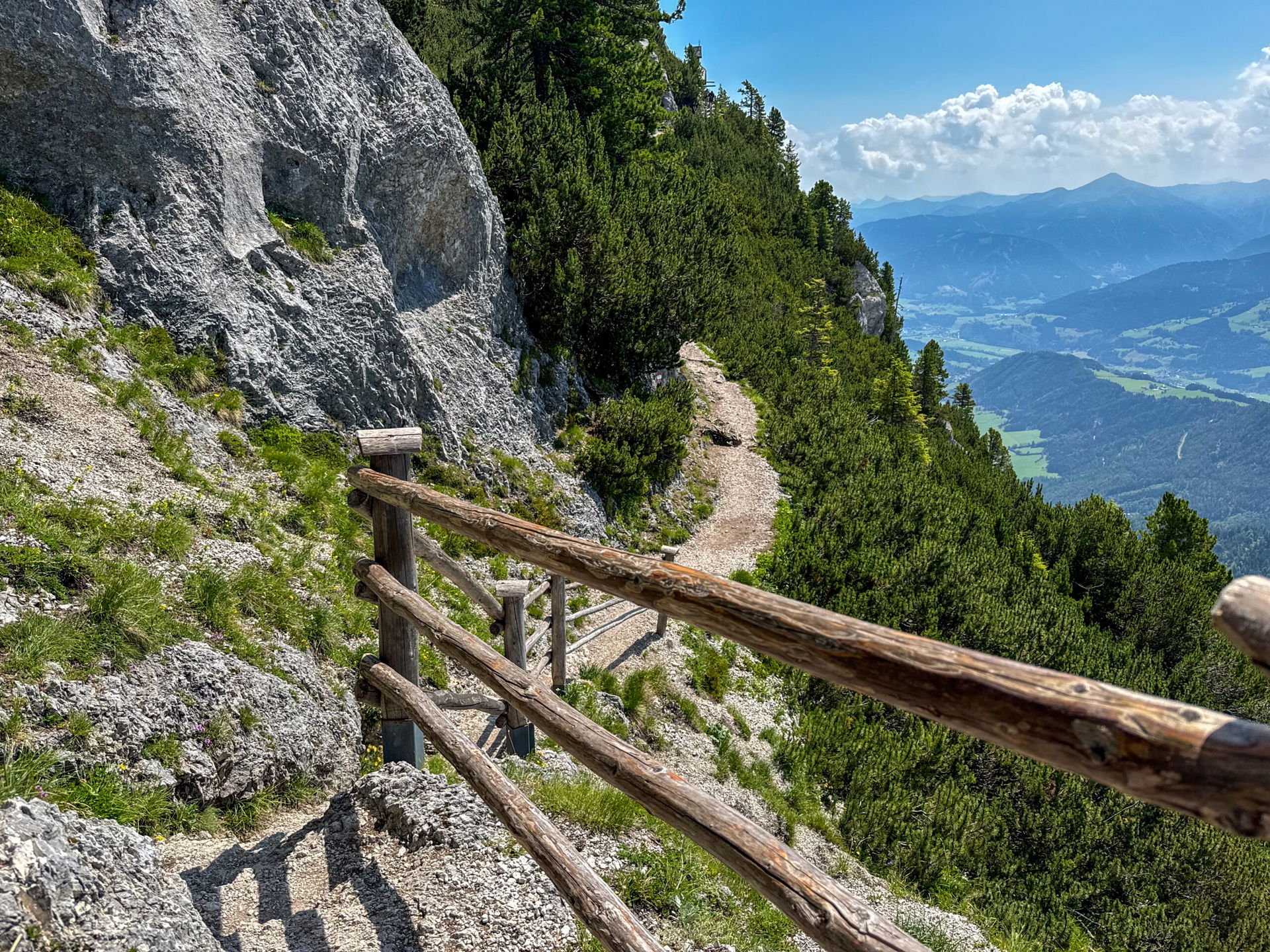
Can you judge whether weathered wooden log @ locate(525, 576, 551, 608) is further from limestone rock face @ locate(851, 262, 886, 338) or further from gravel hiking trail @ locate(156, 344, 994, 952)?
limestone rock face @ locate(851, 262, 886, 338)

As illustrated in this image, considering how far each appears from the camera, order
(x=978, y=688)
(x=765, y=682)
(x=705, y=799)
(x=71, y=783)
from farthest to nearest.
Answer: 1. (x=765, y=682)
2. (x=71, y=783)
3. (x=705, y=799)
4. (x=978, y=688)

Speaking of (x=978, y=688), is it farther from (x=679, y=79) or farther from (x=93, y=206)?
(x=679, y=79)

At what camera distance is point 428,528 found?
39.2ft

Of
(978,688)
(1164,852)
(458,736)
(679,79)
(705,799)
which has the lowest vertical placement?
(1164,852)

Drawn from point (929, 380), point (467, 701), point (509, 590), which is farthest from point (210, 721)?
point (929, 380)

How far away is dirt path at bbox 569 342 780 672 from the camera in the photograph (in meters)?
12.8

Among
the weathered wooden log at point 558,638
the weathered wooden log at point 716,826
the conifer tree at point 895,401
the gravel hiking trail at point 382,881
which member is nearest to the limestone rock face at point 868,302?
the conifer tree at point 895,401

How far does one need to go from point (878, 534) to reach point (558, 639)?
13109 mm

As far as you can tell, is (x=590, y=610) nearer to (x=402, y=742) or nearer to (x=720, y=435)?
(x=402, y=742)

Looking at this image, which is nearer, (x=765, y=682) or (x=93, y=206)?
(x=93, y=206)

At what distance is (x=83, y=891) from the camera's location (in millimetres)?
2496

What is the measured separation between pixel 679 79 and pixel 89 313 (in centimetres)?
5647

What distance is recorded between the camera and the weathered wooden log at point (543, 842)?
2730 millimetres

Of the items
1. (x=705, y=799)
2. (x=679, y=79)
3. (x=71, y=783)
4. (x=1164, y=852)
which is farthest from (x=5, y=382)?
(x=679, y=79)
